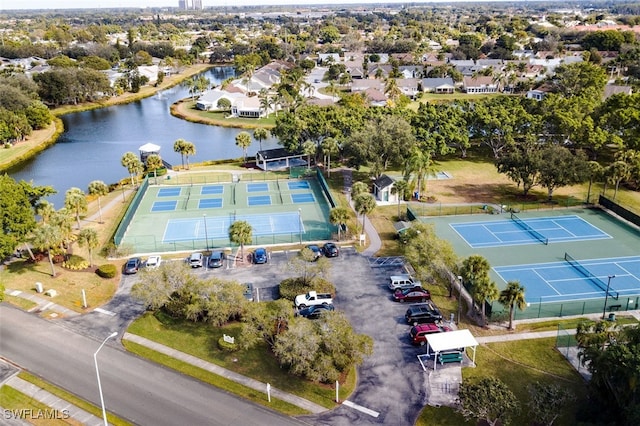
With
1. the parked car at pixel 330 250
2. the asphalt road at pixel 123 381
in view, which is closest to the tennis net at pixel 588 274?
the parked car at pixel 330 250

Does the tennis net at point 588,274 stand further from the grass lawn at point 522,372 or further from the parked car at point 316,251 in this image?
the parked car at point 316,251

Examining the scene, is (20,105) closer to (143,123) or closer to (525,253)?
(143,123)

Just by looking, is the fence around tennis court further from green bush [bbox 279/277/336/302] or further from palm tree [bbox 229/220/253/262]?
palm tree [bbox 229/220/253/262]

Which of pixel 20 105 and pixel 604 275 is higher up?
pixel 20 105

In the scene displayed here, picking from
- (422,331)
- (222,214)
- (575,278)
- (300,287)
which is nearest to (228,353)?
(300,287)

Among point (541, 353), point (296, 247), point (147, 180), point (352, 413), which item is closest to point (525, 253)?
point (541, 353)

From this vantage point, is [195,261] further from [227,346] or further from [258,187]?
[258,187]

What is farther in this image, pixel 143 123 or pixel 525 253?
pixel 143 123
